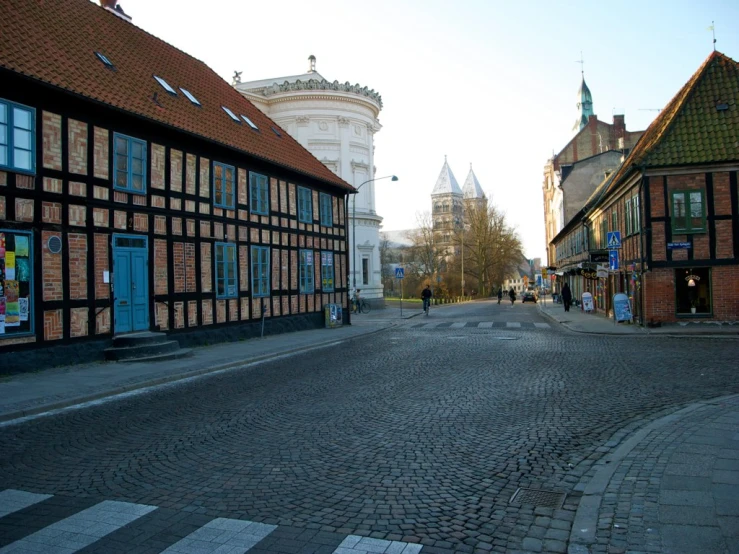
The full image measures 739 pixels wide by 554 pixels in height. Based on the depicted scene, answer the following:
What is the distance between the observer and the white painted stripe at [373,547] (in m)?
4.32

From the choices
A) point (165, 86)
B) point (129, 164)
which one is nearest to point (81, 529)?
point (129, 164)

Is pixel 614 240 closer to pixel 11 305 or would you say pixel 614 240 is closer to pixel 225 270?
pixel 225 270

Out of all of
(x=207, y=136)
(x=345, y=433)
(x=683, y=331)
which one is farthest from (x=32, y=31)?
(x=683, y=331)

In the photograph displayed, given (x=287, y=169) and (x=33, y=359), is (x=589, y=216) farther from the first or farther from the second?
(x=33, y=359)

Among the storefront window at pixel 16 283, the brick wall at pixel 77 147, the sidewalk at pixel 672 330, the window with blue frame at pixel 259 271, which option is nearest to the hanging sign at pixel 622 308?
the sidewalk at pixel 672 330

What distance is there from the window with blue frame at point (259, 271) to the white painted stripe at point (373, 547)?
1804 cm

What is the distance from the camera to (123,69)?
18109mm

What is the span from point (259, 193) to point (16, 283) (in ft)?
35.2

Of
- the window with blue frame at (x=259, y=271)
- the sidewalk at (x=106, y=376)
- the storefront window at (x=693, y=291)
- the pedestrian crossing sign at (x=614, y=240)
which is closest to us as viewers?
the sidewalk at (x=106, y=376)

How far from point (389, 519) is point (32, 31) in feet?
50.8

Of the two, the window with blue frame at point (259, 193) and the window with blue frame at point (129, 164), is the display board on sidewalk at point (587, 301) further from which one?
the window with blue frame at point (129, 164)

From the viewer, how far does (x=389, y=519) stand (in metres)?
4.93

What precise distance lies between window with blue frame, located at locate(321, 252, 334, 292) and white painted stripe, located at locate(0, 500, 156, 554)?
2255cm

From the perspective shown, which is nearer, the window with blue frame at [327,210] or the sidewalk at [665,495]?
the sidewalk at [665,495]
